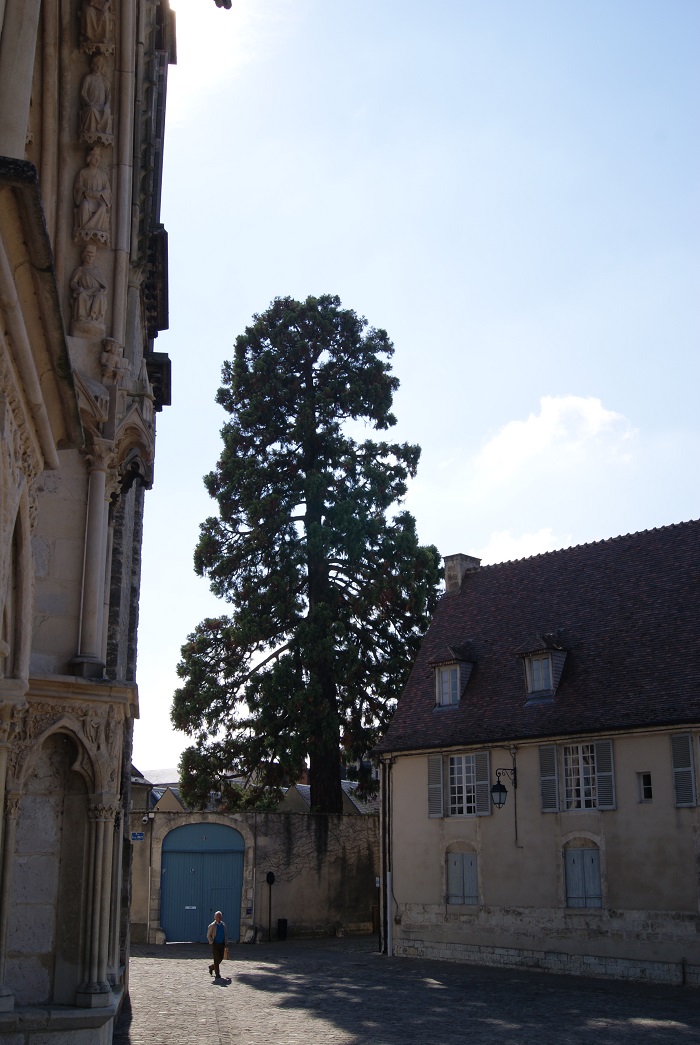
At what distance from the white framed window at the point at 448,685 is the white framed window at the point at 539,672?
Result: 2216 millimetres

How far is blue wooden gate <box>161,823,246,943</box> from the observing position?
90.6ft

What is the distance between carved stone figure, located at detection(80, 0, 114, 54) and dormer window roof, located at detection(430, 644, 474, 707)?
18.5 metres

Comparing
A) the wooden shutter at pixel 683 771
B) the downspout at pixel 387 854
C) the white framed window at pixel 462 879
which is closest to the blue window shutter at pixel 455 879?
the white framed window at pixel 462 879

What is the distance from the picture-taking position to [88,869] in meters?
7.84

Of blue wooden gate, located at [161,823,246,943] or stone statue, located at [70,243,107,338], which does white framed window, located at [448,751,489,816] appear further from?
stone statue, located at [70,243,107,338]

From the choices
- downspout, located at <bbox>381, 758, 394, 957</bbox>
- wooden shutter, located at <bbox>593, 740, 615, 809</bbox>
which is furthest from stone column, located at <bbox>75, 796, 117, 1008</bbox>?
downspout, located at <bbox>381, 758, 394, 957</bbox>

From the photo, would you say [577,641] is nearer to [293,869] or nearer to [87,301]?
[293,869]

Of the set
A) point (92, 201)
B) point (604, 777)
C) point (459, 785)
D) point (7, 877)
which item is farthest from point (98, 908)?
point (459, 785)

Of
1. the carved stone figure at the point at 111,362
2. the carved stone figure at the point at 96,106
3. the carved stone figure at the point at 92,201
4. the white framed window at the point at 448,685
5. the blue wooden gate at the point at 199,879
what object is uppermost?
the carved stone figure at the point at 96,106

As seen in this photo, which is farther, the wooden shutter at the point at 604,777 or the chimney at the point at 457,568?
the chimney at the point at 457,568

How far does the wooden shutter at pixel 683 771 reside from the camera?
19509mm

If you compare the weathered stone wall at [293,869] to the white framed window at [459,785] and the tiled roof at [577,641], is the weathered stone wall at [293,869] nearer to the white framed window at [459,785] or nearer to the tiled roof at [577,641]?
the tiled roof at [577,641]

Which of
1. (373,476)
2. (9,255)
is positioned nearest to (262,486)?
(373,476)

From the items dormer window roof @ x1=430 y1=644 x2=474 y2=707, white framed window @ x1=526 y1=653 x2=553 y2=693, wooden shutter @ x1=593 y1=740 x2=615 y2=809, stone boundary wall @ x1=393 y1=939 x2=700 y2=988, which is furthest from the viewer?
dormer window roof @ x1=430 y1=644 x2=474 y2=707
